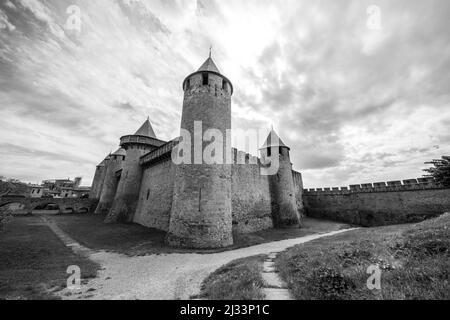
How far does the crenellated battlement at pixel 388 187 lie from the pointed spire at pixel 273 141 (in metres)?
11.0

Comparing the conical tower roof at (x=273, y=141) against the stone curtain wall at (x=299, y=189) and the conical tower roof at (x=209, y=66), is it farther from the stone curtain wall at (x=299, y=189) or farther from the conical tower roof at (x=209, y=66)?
the conical tower roof at (x=209, y=66)

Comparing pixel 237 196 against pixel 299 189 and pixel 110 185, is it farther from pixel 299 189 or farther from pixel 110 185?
pixel 110 185

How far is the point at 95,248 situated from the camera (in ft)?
39.1

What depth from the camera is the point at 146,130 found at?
27.2 m

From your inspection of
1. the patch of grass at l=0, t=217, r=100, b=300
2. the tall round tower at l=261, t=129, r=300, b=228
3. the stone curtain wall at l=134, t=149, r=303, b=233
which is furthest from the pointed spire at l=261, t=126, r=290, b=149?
the patch of grass at l=0, t=217, r=100, b=300

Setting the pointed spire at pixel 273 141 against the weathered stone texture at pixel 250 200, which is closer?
the weathered stone texture at pixel 250 200

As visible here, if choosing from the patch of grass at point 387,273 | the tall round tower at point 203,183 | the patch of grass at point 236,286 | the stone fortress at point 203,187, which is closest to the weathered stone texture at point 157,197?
the stone fortress at point 203,187

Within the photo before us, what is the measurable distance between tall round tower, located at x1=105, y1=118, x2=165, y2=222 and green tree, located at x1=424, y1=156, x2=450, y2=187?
3212 cm

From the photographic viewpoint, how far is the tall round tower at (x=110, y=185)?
2983cm

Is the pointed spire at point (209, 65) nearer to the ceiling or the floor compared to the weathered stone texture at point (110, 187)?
nearer to the ceiling

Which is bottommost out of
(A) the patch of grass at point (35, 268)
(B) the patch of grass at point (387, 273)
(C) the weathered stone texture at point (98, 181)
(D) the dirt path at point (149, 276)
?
(D) the dirt path at point (149, 276)

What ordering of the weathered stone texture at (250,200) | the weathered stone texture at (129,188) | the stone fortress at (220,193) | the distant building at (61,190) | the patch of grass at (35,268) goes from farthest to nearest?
the distant building at (61,190) → the weathered stone texture at (129,188) → the weathered stone texture at (250,200) → the stone fortress at (220,193) → the patch of grass at (35,268)

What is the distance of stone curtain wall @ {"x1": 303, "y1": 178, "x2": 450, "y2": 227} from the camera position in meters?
20.2

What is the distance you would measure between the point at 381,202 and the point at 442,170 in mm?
6586
